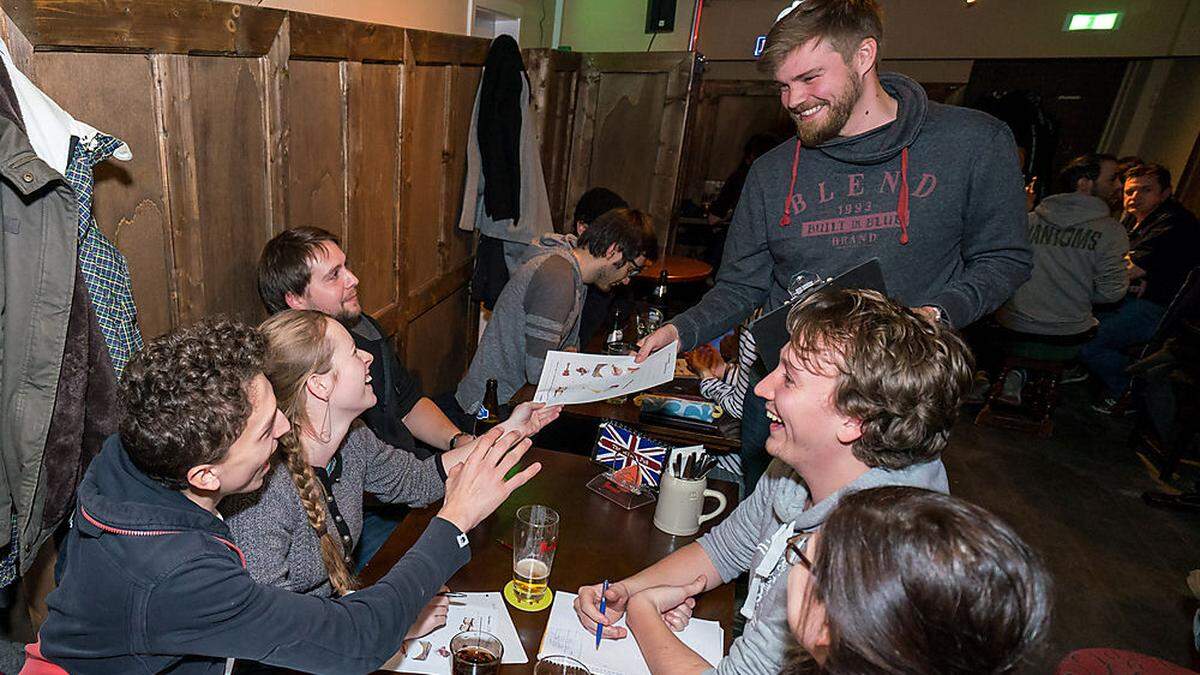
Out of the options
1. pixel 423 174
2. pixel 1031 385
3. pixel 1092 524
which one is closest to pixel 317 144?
pixel 423 174

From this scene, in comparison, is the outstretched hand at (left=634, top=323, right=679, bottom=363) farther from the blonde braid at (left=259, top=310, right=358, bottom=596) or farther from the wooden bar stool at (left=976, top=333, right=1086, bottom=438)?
the wooden bar stool at (left=976, top=333, right=1086, bottom=438)

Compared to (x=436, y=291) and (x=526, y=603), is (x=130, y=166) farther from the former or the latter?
(x=436, y=291)

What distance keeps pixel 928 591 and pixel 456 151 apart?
12.1 feet

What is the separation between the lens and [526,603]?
1453 mm

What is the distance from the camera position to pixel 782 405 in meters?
1.36

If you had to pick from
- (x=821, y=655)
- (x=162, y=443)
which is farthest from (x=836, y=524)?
(x=162, y=443)

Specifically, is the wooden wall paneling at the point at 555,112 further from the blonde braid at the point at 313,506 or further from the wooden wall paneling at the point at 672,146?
the blonde braid at the point at 313,506

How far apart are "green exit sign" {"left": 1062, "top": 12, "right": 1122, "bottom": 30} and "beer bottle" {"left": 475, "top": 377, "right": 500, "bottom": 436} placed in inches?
286

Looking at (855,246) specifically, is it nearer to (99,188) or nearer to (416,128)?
(99,188)

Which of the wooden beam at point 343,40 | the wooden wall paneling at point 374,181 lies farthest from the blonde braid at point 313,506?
the wooden wall paneling at point 374,181

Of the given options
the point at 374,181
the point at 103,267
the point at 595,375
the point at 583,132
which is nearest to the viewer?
the point at 103,267

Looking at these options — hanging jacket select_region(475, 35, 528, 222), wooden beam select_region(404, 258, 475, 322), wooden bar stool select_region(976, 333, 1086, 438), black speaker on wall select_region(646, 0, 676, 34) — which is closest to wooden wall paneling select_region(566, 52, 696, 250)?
black speaker on wall select_region(646, 0, 676, 34)

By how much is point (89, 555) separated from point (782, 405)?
49.5 inches

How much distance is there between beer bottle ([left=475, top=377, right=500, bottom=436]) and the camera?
260cm
